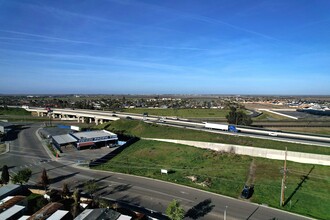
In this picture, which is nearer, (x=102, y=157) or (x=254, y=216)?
(x=254, y=216)

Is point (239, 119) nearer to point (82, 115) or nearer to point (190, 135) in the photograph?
point (190, 135)

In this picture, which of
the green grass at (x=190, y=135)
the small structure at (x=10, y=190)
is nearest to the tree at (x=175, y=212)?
the small structure at (x=10, y=190)

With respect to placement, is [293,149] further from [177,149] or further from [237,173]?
[177,149]

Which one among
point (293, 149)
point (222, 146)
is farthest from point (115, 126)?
point (293, 149)

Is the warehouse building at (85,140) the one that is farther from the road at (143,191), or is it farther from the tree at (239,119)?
the tree at (239,119)

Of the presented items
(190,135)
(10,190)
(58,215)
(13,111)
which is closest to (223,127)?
(190,135)

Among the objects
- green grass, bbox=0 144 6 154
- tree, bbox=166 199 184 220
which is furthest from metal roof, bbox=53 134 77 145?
tree, bbox=166 199 184 220
